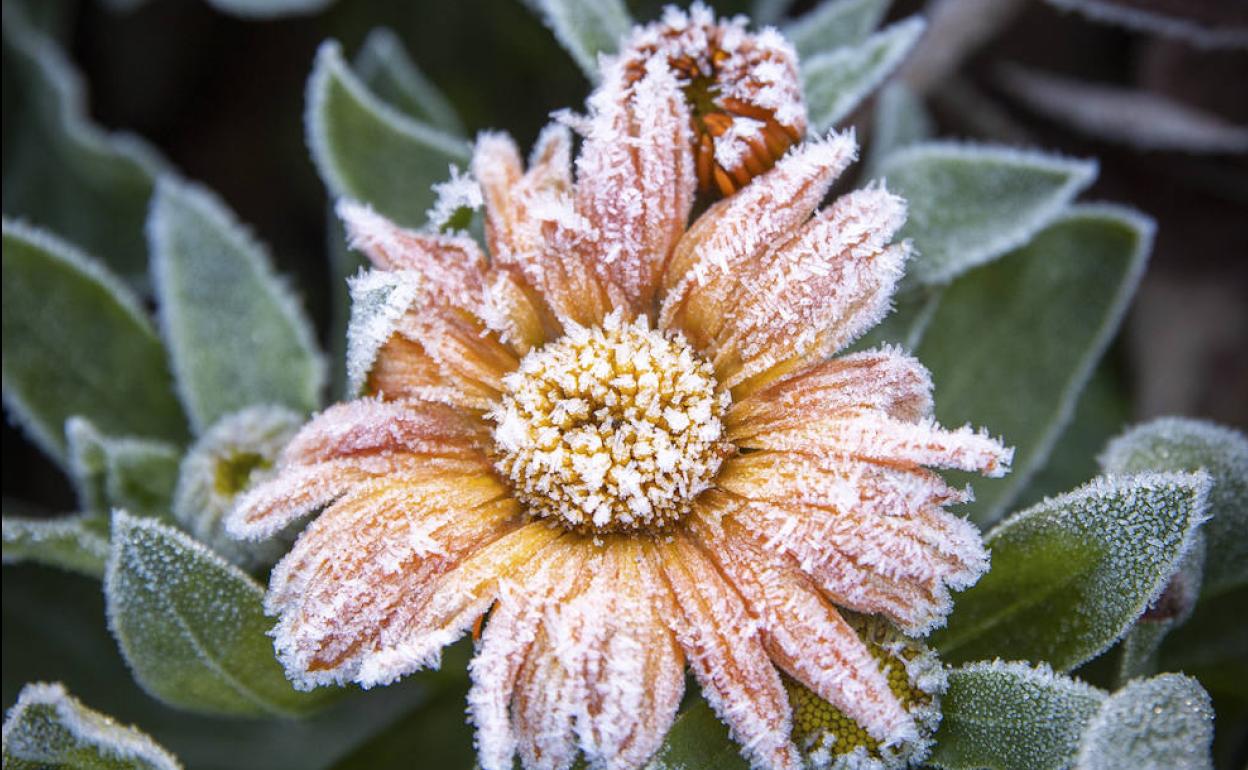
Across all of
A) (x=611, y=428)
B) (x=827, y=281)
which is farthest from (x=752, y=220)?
(x=611, y=428)

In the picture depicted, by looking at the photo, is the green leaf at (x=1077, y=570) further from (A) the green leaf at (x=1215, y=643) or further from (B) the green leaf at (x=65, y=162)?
(B) the green leaf at (x=65, y=162)

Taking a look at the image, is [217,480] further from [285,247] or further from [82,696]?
[285,247]

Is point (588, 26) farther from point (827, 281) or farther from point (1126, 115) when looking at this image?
point (1126, 115)

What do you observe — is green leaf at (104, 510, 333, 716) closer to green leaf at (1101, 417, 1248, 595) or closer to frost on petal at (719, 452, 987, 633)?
frost on petal at (719, 452, 987, 633)

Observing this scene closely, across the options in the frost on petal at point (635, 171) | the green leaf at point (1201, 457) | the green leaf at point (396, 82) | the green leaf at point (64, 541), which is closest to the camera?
the frost on petal at point (635, 171)

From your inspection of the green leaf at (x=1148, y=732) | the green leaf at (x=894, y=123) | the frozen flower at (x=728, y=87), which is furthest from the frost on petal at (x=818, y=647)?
the green leaf at (x=894, y=123)

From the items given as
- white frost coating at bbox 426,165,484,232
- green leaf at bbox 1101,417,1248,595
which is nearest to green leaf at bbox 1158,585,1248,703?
green leaf at bbox 1101,417,1248,595
